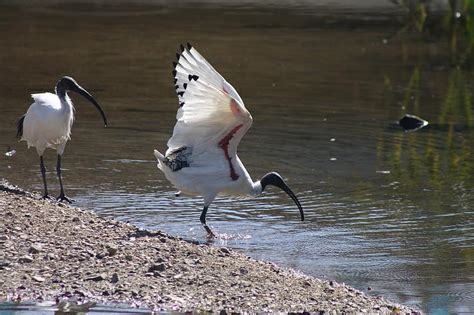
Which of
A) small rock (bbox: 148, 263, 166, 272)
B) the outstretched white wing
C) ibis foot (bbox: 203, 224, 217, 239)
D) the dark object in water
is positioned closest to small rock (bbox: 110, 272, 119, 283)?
small rock (bbox: 148, 263, 166, 272)

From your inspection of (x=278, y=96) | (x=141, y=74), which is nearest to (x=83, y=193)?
(x=278, y=96)

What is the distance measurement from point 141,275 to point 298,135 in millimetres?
6990

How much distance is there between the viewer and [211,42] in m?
22.9

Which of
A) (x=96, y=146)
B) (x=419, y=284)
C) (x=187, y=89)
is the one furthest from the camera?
(x=96, y=146)

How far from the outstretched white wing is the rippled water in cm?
71

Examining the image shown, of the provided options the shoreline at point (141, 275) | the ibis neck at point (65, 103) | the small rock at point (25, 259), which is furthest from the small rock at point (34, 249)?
the ibis neck at point (65, 103)

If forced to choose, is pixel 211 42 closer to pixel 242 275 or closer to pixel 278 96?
pixel 278 96

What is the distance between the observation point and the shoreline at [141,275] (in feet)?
24.4

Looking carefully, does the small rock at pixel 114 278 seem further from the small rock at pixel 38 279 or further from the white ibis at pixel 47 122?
the white ibis at pixel 47 122

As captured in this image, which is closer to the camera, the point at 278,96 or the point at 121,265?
the point at 121,265

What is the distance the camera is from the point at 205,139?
9.93 meters

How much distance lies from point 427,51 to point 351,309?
53.8 ft

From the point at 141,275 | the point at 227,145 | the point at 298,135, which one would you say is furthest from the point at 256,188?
the point at 298,135

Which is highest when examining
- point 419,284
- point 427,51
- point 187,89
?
point 187,89
